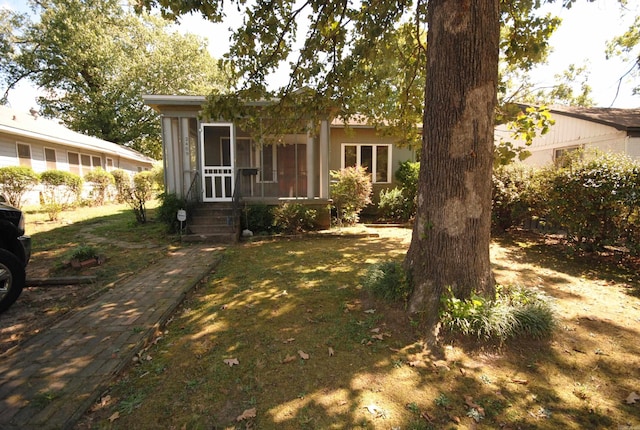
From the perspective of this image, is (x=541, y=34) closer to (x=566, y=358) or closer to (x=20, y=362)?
(x=566, y=358)

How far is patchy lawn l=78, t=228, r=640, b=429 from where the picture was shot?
93.3 inches

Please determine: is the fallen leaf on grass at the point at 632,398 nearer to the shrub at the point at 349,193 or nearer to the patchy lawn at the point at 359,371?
the patchy lawn at the point at 359,371

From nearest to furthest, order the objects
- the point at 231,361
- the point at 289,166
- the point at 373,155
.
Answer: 1. the point at 231,361
2. the point at 289,166
3. the point at 373,155

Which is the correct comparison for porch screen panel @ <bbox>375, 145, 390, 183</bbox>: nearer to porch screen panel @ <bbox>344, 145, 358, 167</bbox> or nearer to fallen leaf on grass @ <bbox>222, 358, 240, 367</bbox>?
porch screen panel @ <bbox>344, 145, 358, 167</bbox>

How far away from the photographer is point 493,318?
3.20m

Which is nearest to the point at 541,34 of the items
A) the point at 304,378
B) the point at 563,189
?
the point at 563,189

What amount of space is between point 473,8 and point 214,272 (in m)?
5.83

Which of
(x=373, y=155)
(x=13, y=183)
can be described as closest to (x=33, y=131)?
(x=13, y=183)

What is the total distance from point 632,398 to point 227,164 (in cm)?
1355

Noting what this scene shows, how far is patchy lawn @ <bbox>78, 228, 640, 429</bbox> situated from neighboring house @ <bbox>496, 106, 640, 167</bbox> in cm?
725

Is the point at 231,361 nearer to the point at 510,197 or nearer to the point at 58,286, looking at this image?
the point at 58,286

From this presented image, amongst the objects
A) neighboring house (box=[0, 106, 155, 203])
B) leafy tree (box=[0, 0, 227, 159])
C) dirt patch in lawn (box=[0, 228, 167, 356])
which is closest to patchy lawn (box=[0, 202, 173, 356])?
dirt patch in lawn (box=[0, 228, 167, 356])

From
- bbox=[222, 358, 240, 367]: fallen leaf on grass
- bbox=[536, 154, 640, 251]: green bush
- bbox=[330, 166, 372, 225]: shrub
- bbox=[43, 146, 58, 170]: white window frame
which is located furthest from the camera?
bbox=[43, 146, 58, 170]: white window frame

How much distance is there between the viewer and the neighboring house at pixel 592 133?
970cm
